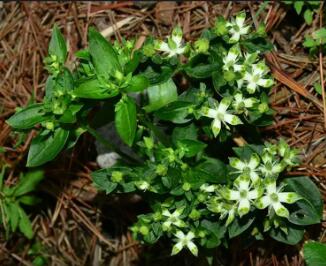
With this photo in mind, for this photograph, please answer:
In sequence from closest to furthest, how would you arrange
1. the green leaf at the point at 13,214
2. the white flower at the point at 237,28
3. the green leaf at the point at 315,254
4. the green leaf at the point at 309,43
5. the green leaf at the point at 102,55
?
the green leaf at the point at 102,55
the green leaf at the point at 315,254
the white flower at the point at 237,28
the green leaf at the point at 309,43
the green leaf at the point at 13,214

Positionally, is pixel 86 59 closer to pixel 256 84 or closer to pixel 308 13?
pixel 256 84

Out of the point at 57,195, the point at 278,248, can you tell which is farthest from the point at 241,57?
the point at 57,195

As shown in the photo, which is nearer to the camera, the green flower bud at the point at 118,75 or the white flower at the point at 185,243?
the green flower bud at the point at 118,75

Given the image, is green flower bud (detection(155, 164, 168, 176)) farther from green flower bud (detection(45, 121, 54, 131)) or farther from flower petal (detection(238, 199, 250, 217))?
green flower bud (detection(45, 121, 54, 131))

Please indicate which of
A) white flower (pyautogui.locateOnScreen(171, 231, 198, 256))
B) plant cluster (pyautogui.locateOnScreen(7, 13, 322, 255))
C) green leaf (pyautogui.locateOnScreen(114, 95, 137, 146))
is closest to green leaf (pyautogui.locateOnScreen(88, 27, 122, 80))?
plant cluster (pyautogui.locateOnScreen(7, 13, 322, 255))

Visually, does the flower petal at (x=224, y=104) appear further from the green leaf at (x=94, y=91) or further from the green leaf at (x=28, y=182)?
the green leaf at (x=28, y=182)

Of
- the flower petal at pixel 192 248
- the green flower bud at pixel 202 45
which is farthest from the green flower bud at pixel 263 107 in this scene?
the flower petal at pixel 192 248
